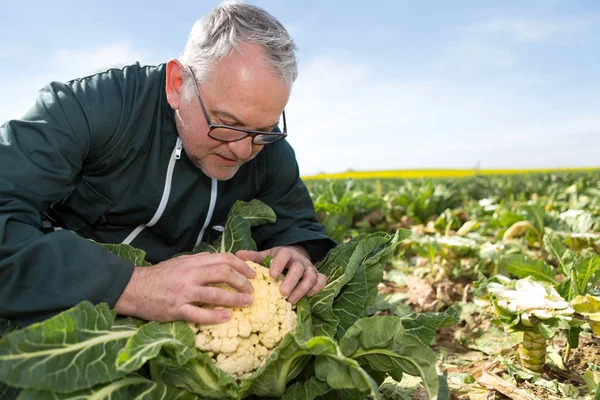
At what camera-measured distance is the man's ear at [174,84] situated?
2553 millimetres

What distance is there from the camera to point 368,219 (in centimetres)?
724

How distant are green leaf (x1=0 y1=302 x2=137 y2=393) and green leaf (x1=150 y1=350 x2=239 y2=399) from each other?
0.17 metres

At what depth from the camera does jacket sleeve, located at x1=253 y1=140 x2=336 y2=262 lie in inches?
123

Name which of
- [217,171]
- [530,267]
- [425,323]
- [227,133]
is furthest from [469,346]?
[227,133]

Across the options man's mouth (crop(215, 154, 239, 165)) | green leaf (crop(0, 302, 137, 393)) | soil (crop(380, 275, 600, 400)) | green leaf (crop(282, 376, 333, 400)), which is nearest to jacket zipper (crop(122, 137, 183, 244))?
man's mouth (crop(215, 154, 239, 165))

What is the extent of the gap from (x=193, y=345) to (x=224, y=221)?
4.51 ft

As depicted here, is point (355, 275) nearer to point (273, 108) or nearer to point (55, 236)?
point (273, 108)

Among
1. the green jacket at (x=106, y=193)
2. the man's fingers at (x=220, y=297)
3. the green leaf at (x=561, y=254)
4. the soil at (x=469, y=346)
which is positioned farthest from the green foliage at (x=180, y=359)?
the green leaf at (x=561, y=254)

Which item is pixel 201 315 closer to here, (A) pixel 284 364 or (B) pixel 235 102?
(A) pixel 284 364

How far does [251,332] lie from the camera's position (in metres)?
2.02

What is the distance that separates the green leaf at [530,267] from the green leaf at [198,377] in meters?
1.97

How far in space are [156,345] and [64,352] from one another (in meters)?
0.29

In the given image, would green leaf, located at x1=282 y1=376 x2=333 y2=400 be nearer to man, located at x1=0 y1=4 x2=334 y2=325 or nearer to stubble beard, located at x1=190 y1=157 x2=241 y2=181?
man, located at x1=0 y1=4 x2=334 y2=325

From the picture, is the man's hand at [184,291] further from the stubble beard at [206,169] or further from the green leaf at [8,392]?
the stubble beard at [206,169]
